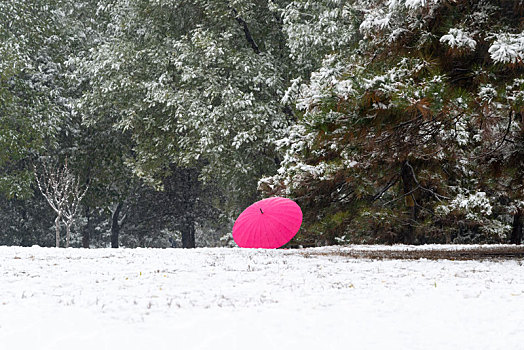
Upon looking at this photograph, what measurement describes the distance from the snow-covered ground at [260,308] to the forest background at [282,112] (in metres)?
2.40

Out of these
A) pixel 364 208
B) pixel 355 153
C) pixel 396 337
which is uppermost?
pixel 355 153

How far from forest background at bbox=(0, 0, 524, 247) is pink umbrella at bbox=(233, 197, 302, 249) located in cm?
122

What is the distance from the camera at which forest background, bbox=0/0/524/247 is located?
810 centimetres

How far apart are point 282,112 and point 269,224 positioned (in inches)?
291

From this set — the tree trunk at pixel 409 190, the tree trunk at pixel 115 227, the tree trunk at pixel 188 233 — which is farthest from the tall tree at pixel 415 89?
the tree trunk at pixel 115 227

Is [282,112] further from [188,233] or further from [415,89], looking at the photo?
[188,233]

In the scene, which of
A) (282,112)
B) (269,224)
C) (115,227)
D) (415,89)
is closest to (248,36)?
(282,112)

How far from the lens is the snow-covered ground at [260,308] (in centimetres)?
371

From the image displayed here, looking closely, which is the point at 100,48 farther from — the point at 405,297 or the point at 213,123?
the point at 405,297

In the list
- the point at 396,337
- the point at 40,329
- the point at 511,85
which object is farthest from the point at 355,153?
the point at 40,329

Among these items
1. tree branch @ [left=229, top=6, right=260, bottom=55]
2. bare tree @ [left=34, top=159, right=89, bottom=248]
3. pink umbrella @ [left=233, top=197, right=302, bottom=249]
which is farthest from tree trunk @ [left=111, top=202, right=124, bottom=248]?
pink umbrella @ [left=233, top=197, right=302, bottom=249]

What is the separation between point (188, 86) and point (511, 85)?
11486mm

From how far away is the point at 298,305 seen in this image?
4.74 m

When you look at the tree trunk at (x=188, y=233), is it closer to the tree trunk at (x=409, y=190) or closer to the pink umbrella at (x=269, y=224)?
the tree trunk at (x=409, y=190)
